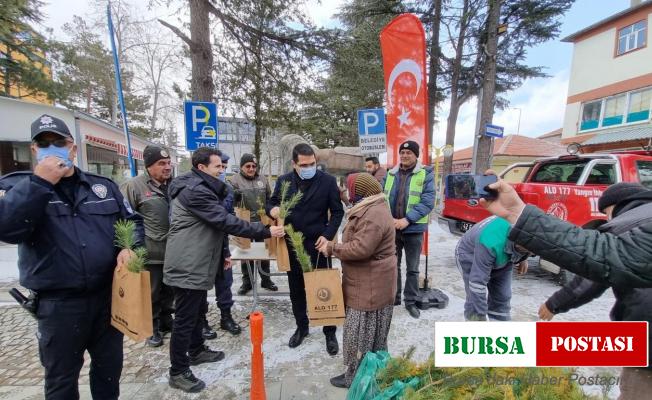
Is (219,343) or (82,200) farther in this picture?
(219,343)

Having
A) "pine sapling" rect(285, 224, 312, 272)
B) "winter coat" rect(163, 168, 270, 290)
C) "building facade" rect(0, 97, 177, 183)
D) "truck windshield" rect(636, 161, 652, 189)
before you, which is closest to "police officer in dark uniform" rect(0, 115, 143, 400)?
"winter coat" rect(163, 168, 270, 290)

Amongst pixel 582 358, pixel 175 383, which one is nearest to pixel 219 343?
pixel 175 383

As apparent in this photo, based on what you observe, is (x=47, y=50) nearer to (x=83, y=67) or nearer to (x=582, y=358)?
(x=83, y=67)

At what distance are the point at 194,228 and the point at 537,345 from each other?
90.6 inches

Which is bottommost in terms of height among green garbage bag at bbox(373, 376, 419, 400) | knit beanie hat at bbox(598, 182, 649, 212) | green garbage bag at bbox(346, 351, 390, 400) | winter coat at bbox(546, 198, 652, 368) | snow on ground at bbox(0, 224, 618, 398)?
snow on ground at bbox(0, 224, 618, 398)

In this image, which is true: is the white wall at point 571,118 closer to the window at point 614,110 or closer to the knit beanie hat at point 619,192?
the window at point 614,110

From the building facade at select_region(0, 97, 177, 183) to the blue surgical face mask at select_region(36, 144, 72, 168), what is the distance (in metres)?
8.85

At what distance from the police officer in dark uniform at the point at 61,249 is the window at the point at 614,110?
22243 millimetres

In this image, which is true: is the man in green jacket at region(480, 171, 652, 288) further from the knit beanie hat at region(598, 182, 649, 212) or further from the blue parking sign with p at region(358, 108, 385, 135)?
the blue parking sign with p at region(358, 108, 385, 135)

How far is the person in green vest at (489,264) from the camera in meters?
2.62

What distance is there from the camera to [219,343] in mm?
3248

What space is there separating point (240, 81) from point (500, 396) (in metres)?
7.04

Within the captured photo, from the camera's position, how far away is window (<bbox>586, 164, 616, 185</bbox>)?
461 centimetres

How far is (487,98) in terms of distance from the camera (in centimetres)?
1062
